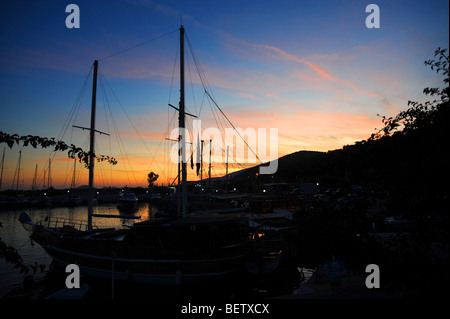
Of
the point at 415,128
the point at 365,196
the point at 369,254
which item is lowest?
the point at 369,254

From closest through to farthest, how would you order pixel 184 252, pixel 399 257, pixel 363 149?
1. pixel 399 257
2. pixel 363 149
3. pixel 184 252

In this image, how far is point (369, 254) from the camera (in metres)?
5.08

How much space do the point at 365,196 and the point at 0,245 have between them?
6.28m

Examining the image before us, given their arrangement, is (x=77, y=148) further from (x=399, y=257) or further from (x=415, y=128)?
(x=415, y=128)

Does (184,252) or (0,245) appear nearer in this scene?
(0,245)

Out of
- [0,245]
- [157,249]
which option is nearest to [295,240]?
[0,245]

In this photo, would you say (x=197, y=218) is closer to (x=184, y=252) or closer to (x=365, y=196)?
(x=184, y=252)

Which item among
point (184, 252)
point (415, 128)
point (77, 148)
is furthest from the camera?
point (184, 252)

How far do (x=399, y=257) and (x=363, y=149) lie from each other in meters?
2.18

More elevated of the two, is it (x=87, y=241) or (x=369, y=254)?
(x=369, y=254)

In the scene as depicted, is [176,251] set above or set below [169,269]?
above

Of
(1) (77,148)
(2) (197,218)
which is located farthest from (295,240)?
(2) (197,218)
